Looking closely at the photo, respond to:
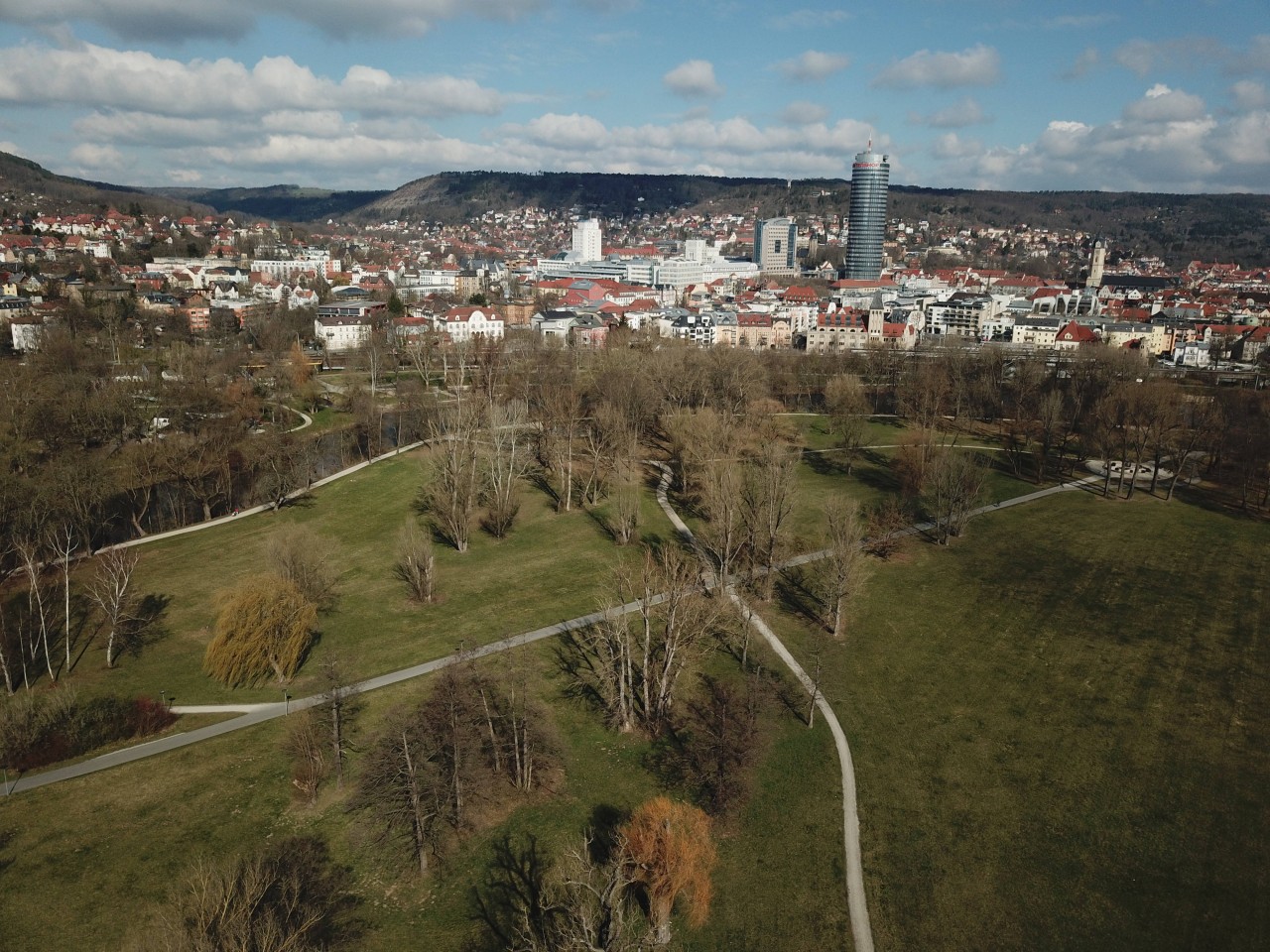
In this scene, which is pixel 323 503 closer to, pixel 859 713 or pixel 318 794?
pixel 318 794

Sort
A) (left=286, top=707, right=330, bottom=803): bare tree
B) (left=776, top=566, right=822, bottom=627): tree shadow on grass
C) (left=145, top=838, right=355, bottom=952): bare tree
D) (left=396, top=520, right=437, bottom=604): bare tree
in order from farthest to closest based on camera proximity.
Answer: (left=396, top=520, right=437, bottom=604): bare tree → (left=776, top=566, right=822, bottom=627): tree shadow on grass → (left=286, top=707, right=330, bottom=803): bare tree → (left=145, top=838, right=355, bottom=952): bare tree

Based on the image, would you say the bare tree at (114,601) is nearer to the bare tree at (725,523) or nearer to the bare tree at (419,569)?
the bare tree at (419,569)

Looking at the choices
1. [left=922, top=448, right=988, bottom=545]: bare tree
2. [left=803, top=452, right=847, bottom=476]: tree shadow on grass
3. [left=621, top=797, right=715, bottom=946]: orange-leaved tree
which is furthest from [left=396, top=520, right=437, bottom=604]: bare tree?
[left=803, top=452, right=847, bottom=476]: tree shadow on grass

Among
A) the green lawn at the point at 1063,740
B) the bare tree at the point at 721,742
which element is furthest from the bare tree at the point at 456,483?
the bare tree at the point at 721,742

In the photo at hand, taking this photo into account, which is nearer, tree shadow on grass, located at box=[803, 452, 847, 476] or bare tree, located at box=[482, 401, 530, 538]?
bare tree, located at box=[482, 401, 530, 538]

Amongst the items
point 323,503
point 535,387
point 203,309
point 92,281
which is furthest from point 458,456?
point 92,281

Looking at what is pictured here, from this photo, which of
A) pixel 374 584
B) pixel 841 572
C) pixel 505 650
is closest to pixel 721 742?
pixel 505 650

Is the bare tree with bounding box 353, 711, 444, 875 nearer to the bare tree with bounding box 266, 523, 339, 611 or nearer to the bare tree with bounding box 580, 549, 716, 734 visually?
the bare tree with bounding box 580, 549, 716, 734
